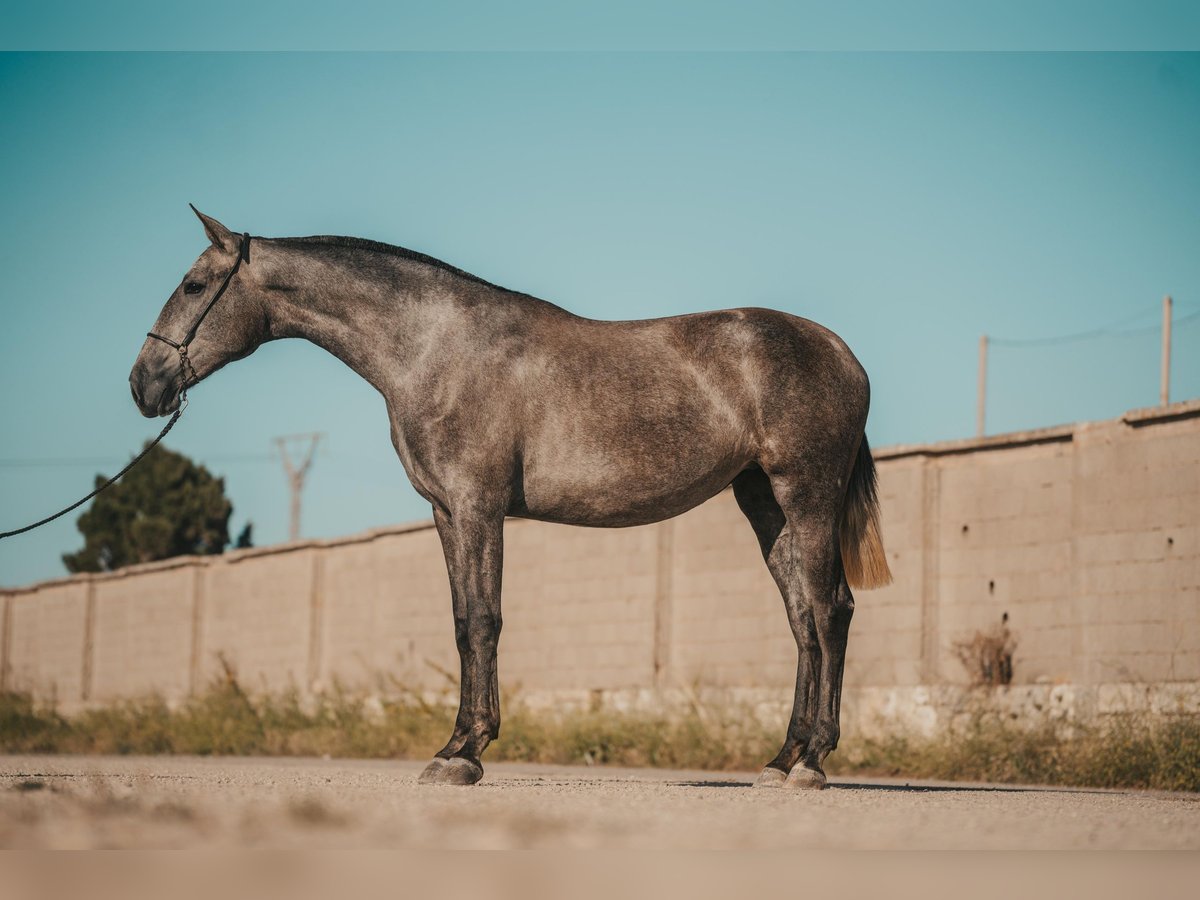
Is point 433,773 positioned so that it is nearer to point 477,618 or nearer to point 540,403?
point 477,618

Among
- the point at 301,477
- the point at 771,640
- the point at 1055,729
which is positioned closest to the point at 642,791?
the point at 1055,729

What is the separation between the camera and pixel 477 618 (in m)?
7.85

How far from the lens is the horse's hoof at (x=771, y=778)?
7.94 m

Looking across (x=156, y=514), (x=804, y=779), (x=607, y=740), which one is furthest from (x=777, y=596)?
(x=156, y=514)

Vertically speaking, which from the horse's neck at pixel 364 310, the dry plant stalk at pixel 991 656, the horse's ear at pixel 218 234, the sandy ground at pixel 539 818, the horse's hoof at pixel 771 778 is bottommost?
the horse's hoof at pixel 771 778

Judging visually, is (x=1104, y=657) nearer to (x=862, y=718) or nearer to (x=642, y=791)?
(x=862, y=718)

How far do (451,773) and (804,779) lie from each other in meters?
1.74

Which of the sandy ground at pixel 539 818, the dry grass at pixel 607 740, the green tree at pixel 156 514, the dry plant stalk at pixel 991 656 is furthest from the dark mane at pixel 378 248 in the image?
the green tree at pixel 156 514

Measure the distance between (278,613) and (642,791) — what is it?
18800mm

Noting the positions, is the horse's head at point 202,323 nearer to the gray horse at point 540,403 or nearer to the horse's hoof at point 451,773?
the gray horse at point 540,403

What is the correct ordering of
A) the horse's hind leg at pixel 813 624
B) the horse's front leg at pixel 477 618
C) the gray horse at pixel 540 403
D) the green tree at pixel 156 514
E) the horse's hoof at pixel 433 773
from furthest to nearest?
the green tree at pixel 156 514, the horse's hind leg at pixel 813 624, the gray horse at pixel 540 403, the horse's front leg at pixel 477 618, the horse's hoof at pixel 433 773

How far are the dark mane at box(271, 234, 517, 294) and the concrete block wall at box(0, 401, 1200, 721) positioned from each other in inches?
276

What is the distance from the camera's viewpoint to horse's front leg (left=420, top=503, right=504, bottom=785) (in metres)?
7.81

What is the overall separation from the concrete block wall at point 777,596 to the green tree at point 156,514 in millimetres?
25617
